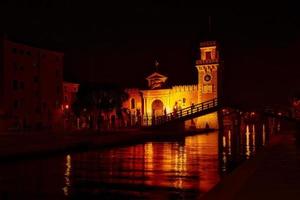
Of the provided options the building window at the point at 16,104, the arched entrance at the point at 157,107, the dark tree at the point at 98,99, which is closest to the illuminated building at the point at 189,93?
the arched entrance at the point at 157,107

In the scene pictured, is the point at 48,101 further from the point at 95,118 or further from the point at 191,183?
the point at 191,183

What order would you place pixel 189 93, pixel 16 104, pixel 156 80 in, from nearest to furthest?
pixel 16 104 < pixel 189 93 < pixel 156 80

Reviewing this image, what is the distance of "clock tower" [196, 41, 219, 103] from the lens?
6525 centimetres

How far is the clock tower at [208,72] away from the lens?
2569 inches

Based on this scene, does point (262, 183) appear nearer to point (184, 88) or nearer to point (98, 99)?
point (98, 99)

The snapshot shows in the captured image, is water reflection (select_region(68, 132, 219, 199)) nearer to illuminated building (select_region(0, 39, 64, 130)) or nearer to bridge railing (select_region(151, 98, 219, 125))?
bridge railing (select_region(151, 98, 219, 125))

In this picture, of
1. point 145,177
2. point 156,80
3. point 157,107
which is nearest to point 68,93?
point 156,80

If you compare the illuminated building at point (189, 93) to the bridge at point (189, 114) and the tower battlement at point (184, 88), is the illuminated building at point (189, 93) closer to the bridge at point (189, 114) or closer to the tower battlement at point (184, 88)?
the tower battlement at point (184, 88)

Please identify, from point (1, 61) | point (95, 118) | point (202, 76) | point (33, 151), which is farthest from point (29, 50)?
point (33, 151)

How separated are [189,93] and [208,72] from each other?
4.12 m

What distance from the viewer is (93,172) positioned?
18.2m

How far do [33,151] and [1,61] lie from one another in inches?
1375

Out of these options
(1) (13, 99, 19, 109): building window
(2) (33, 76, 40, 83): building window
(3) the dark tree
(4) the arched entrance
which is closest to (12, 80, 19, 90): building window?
(1) (13, 99, 19, 109): building window

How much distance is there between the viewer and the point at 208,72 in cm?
6575
